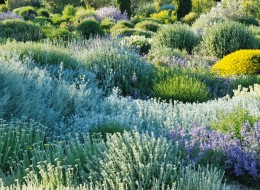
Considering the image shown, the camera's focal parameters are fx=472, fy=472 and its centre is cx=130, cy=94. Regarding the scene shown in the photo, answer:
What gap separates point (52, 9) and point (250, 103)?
98.9 ft

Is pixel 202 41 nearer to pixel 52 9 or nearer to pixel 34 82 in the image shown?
pixel 34 82

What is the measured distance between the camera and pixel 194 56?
12258 mm

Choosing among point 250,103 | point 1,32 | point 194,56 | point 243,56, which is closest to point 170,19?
point 1,32

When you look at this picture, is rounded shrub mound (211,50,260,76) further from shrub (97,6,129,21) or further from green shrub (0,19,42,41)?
shrub (97,6,129,21)

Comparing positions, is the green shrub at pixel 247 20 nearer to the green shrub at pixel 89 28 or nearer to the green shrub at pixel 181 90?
the green shrub at pixel 89 28

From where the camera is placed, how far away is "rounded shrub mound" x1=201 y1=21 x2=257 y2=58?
500 inches

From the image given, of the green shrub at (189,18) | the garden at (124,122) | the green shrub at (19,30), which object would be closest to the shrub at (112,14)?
the green shrub at (189,18)

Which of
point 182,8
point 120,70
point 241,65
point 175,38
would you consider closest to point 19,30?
point 175,38

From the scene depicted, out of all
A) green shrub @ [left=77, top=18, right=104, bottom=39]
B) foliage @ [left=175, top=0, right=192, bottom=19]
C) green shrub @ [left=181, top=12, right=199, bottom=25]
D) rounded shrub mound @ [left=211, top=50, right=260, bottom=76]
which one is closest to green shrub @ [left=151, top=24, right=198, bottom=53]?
rounded shrub mound @ [left=211, top=50, right=260, bottom=76]

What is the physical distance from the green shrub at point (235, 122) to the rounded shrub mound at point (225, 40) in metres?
7.38

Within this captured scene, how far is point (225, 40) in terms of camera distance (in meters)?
12.7

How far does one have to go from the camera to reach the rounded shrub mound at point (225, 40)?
12703 millimetres

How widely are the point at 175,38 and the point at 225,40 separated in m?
1.37

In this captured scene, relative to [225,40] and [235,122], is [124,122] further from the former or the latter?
[225,40]
